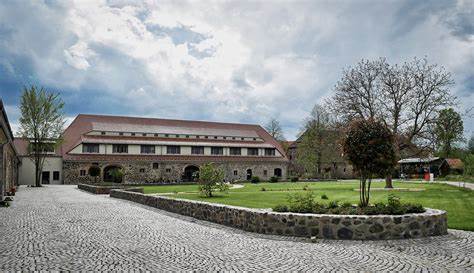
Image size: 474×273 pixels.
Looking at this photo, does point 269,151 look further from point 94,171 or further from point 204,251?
point 204,251

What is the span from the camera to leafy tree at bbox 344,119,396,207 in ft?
40.7

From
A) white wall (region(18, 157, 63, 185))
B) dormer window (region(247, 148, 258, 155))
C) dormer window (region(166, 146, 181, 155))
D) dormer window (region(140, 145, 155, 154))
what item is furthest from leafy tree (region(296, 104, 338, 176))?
white wall (region(18, 157, 63, 185))

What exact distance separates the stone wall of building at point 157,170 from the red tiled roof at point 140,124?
237cm

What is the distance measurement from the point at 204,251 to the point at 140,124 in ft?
183

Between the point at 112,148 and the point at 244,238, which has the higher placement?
the point at 112,148

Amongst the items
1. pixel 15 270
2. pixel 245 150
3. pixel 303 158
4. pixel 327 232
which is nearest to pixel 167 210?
pixel 327 232

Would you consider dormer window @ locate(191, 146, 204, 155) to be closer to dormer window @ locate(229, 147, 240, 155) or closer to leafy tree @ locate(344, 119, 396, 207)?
dormer window @ locate(229, 147, 240, 155)

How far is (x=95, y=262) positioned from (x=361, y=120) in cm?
904

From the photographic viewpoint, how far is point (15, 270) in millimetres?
7258

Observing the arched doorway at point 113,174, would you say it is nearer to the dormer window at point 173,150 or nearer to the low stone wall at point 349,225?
the dormer window at point 173,150

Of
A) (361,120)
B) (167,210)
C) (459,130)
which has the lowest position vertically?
Answer: (167,210)

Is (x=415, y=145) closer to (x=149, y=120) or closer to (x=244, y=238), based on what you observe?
(x=244, y=238)

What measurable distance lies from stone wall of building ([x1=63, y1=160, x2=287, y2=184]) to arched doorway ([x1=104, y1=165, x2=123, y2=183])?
3.07ft

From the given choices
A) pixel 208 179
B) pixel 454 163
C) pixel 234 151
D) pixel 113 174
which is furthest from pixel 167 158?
pixel 454 163
